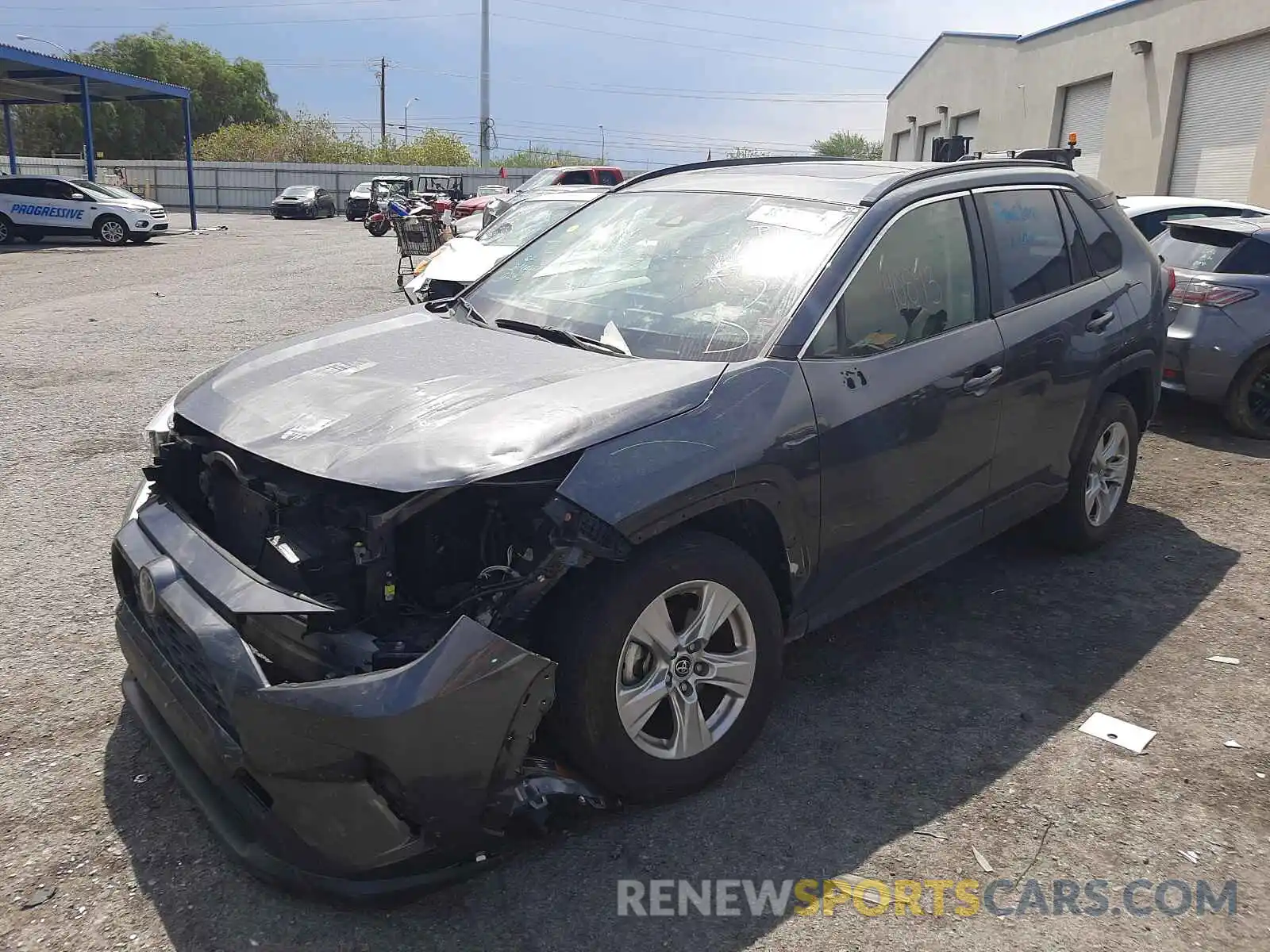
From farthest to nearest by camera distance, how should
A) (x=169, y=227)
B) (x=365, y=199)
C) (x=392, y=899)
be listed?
(x=365, y=199)
(x=169, y=227)
(x=392, y=899)

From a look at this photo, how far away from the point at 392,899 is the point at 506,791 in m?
0.37

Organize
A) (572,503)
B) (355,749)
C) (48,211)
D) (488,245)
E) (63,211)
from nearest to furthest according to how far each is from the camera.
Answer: (355,749)
(572,503)
(488,245)
(48,211)
(63,211)

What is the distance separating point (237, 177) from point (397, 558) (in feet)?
165

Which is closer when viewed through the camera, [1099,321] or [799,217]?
[799,217]

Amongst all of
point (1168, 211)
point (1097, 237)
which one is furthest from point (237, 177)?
point (1097, 237)

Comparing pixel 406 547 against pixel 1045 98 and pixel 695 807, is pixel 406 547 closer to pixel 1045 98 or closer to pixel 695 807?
pixel 695 807

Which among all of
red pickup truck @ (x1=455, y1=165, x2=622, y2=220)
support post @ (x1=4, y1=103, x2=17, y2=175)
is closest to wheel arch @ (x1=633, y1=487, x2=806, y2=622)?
red pickup truck @ (x1=455, y1=165, x2=622, y2=220)

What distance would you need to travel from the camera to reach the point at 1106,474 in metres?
4.88

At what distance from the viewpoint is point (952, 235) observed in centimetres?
388

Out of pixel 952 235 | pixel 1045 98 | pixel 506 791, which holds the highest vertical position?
pixel 1045 98

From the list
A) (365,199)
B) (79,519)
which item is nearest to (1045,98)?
(365,199)

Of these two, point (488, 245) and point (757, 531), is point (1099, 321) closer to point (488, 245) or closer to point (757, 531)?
point (757, 531)

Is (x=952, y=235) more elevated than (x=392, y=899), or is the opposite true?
(x=952, y=235)

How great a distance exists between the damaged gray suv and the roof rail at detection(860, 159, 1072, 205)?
0.02 m
